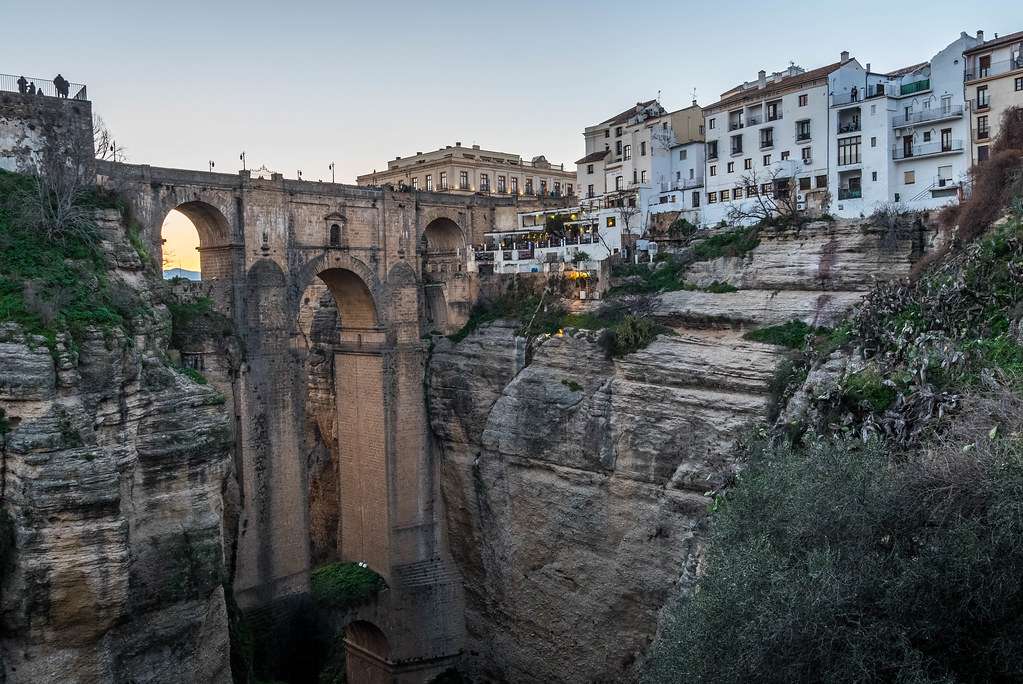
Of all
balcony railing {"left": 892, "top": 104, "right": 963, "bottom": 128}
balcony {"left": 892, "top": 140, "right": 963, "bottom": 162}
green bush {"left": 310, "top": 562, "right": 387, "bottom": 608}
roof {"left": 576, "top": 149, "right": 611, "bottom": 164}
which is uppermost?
roof {"left": 576, "top": 149, "right": 611, "bottom": 164}

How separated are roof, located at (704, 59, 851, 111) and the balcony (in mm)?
3867

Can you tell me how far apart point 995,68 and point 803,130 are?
6.37m

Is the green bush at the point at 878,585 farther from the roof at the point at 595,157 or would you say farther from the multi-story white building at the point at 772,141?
the roof at the point at 595,157

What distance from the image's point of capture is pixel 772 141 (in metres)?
32.8

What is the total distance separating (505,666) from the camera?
1081 inches

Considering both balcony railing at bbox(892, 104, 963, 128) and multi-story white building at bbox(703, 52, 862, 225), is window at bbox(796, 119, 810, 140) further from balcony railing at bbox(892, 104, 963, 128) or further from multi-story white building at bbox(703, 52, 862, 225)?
balcony railing at bbox(892, 104, 963, 128)

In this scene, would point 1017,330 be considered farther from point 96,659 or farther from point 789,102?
point 789,102

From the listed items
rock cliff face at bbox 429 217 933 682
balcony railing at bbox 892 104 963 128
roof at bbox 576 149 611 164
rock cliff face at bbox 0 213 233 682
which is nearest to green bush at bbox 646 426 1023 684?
rock cliff face at bbox 0 213 233 682

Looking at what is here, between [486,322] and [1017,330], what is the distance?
739 inches

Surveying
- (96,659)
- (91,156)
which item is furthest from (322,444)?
(96,659)

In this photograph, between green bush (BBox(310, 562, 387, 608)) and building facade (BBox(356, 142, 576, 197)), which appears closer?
green bush (BBox(310, 562, 387, 608))

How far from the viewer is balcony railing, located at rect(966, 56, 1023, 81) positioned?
26.8 metres

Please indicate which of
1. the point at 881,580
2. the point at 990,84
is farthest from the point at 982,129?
the point at 881,580

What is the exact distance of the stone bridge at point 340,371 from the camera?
973 inches
